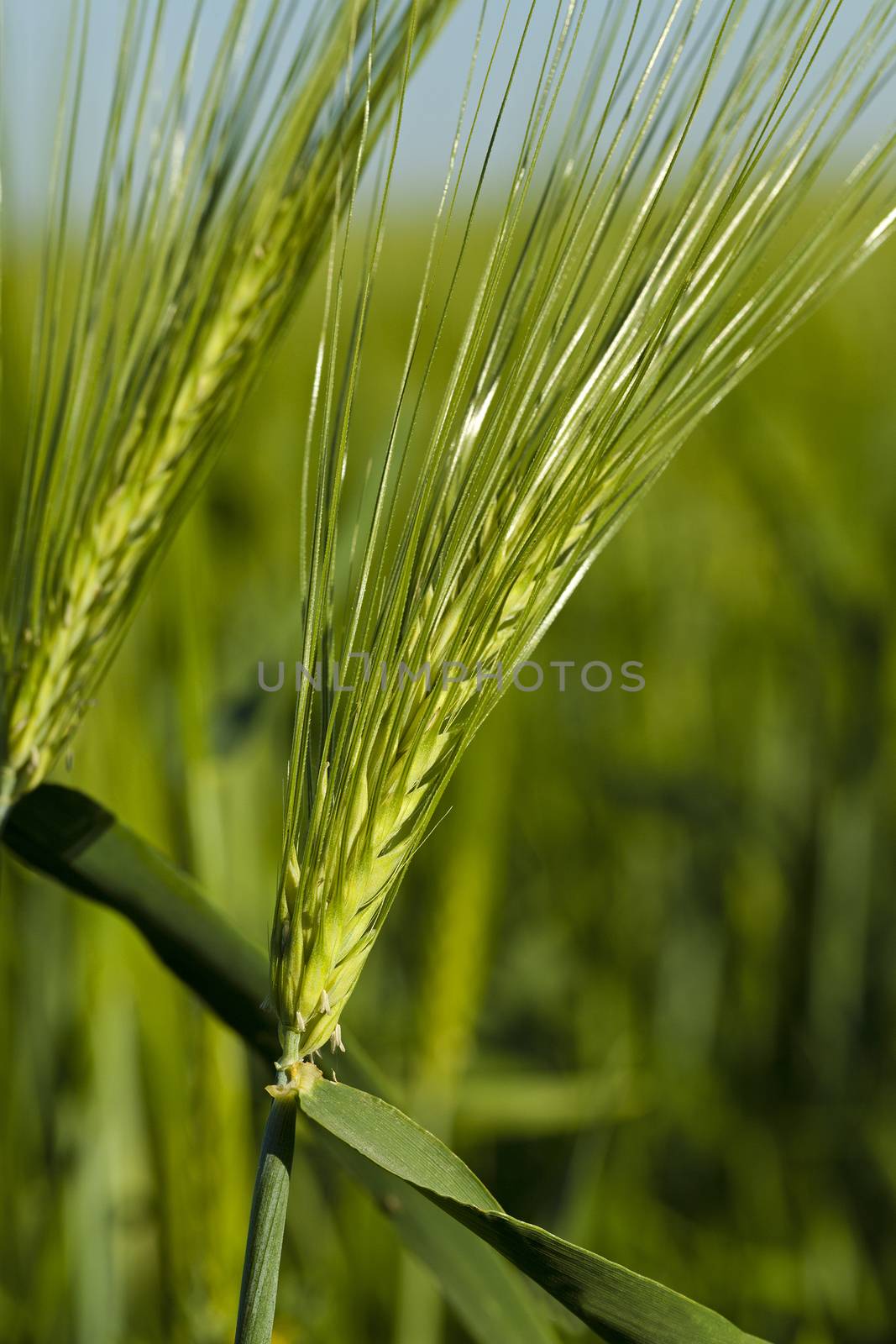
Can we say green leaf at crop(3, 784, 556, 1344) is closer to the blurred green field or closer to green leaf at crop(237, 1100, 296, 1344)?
green leaf at crop(237, 1100, 296, 1344)

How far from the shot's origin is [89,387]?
55 centimetres

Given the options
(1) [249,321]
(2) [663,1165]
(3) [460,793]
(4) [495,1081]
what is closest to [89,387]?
(1) [249,321]

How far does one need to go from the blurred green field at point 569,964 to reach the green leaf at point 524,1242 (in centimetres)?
29

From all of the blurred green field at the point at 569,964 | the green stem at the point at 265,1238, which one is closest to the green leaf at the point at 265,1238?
the green stem at the point at 265,1238

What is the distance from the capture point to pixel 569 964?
139 centimetres

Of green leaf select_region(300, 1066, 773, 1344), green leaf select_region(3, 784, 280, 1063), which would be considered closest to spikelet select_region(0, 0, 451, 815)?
green leaf select_region(3, 784, 280, 1063)

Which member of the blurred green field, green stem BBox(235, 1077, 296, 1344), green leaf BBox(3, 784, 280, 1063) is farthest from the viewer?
the blurred green field

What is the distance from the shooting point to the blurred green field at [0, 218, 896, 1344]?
83cm

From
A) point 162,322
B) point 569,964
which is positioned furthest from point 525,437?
point 569,964

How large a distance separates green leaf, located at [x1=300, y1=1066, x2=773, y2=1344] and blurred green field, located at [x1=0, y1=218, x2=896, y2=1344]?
0.95ft

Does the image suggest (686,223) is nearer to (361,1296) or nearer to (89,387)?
(89,387)

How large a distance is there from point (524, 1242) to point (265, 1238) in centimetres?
8

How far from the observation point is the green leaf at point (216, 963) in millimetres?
471

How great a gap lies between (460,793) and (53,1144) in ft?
1.52
